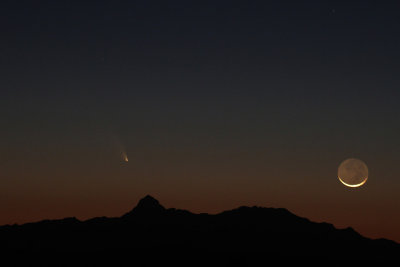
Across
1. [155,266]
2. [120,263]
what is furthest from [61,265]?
[155,266]

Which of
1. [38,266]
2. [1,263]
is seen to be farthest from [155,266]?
[1,263]

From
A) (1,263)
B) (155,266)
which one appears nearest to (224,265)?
(155,266)

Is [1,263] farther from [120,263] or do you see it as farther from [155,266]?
[155,266]

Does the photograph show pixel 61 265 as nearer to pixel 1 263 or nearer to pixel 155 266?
pixel 1 263

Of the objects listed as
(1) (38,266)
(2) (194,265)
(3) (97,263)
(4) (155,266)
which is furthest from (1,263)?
(2) (194,265)

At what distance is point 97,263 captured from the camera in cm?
19900

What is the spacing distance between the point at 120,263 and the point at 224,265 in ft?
132

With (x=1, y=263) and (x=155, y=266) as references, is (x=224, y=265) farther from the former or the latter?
(x=1, y=263)

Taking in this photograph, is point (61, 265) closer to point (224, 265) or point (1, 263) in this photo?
point (1, 263)

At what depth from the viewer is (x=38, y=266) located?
19838cm

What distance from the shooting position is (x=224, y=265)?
7840 inches

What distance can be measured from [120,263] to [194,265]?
28.5 metres

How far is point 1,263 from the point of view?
19975 cm

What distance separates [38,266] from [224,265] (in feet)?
235
